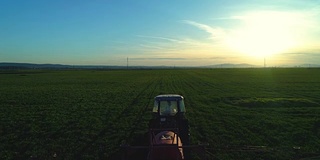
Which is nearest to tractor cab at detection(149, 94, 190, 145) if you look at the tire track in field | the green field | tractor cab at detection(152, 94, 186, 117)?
tractor cab at detection(152, 94, 186, 117)

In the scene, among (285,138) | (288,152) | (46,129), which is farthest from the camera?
(46,129)

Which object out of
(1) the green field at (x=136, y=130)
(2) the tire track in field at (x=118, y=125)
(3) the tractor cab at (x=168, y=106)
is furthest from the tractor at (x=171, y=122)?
(2) the tire track in field at (x=118, y=125)

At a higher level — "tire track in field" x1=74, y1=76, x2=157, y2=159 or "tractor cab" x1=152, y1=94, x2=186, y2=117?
"tractor cab" x1=152, y1=94, x2=186, y2=117

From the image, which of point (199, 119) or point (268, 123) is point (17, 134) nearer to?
point (199, 119)

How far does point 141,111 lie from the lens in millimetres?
19688

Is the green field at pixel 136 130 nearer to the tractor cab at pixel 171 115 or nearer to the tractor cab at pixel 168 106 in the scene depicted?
the tractor cab at pixel 171 115

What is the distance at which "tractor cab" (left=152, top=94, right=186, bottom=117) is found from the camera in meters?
10.7

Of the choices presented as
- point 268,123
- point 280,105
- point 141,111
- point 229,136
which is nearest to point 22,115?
point 141,111

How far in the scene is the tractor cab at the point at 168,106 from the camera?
35.2 ft

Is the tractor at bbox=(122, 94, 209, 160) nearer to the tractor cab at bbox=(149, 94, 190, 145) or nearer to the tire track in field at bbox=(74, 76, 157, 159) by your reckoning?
the tractor cab at bbox=(149, 94, 190, 145)

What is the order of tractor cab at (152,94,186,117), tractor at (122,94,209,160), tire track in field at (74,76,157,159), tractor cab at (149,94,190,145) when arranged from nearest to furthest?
tractor at (122,94,209,160), tractor cab at (149,94,190,145), tractor cab at (152,94,186,117), tire track in field at (74,76,157,159)

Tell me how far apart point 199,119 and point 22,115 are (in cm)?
1119

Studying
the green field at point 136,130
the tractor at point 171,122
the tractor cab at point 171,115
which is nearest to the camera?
the tractor at point 171,122

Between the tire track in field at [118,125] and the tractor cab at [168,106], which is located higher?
the tractor cab at [168,106]
